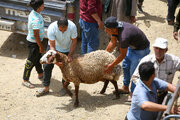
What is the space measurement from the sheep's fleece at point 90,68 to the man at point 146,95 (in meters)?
2.12

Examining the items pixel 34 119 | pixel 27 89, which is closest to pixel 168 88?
pixel 34 119

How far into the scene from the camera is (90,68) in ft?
19.5

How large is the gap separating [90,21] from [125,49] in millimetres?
2102

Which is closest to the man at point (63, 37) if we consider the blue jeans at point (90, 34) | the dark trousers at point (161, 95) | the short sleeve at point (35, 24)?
the short sleeve at point (35, 24)

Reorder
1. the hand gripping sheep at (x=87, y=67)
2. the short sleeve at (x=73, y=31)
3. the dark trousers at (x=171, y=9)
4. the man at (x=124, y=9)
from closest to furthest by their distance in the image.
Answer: the hand gripping sheep at (x=87, y=67) → the short sleeve at (x=73, y=31) → the man at (x=124, y=9) → the dark trousers at (x=171, y=9)

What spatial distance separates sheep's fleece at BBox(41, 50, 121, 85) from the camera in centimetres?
593

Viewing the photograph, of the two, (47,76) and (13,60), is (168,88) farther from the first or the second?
(13,60)

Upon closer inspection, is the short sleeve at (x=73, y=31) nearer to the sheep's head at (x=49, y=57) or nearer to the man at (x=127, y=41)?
the sheep's head at (x=49, y=57)

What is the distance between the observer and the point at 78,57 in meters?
6.11

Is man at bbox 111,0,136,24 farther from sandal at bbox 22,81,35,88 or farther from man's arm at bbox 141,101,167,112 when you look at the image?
man's arm at bbox 141,101,167,112

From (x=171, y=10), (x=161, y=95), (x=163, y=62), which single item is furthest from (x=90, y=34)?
(x=161, y=95)

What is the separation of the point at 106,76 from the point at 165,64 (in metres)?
1.78

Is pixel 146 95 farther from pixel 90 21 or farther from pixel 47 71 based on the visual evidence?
pixel 90 21

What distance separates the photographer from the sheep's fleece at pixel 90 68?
5.93 m
